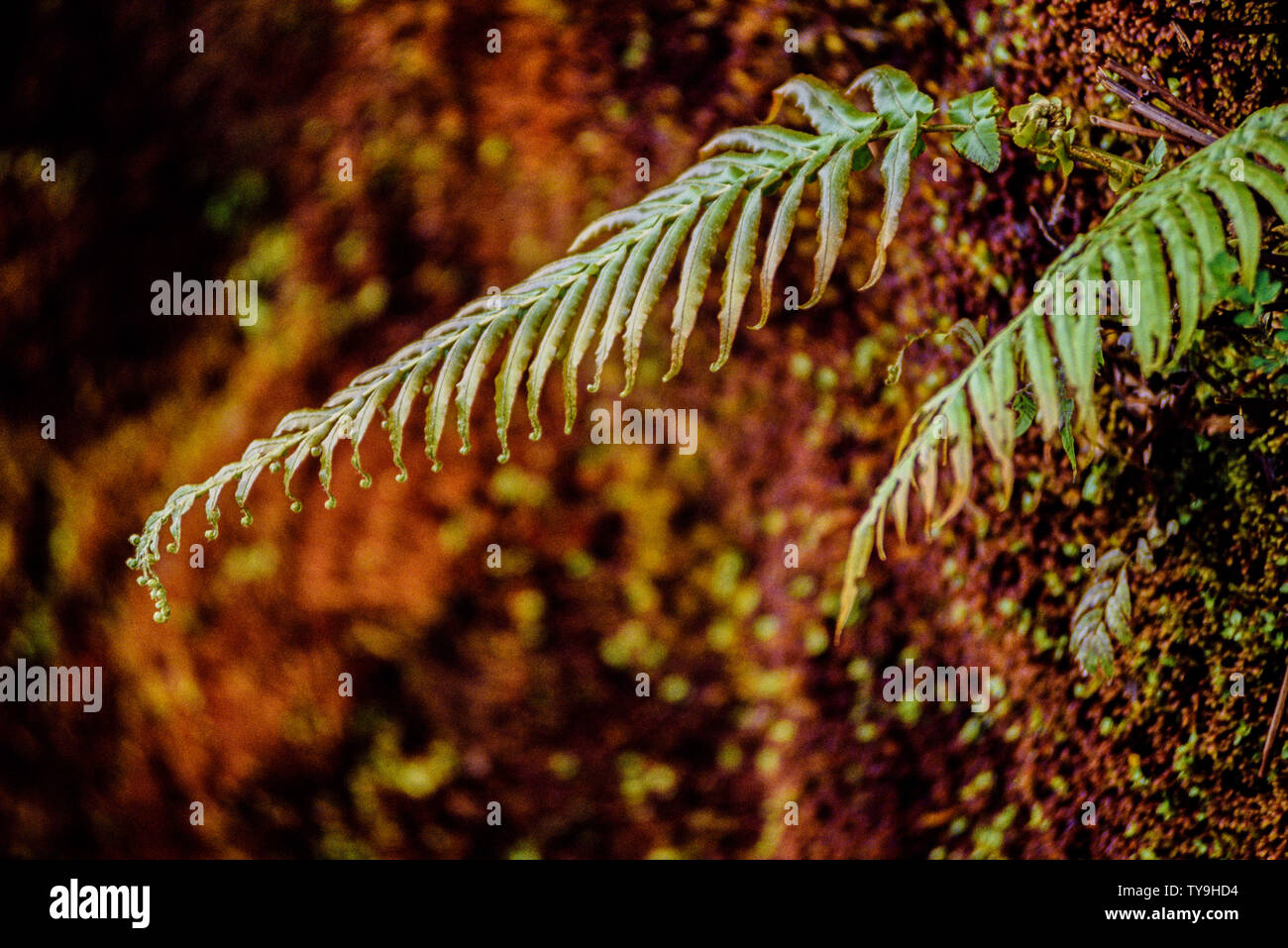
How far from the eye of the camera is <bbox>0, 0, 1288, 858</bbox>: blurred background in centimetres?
138

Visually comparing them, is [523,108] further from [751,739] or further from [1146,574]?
[1146,574]

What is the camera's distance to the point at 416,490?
1379 mm

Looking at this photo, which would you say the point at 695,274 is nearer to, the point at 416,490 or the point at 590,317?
the point at 590,317

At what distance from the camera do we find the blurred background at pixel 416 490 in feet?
4.53

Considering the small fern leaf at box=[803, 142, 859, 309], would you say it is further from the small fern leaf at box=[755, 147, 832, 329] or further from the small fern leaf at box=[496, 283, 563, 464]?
the small fern leaf at box=[496, 283, 563, 464]

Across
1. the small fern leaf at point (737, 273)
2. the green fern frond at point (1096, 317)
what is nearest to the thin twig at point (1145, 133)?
the green fern frond at point (1096, 317)

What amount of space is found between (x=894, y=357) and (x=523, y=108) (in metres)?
0.79

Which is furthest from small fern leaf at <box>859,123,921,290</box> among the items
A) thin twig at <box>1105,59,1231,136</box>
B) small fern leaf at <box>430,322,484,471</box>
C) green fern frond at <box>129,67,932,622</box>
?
thin twig at <box>1105,59,1231,136</box>

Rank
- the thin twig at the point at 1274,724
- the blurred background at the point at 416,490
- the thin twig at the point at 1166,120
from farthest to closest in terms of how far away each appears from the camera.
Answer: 1. the thin twig at the point at 1274,724
2. the blurred background at the point at 416,490
3. the thin twig at the point at 1166,120

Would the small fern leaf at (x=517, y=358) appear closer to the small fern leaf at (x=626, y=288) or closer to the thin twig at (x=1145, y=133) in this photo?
the small fern leaf at (x=626, y=288)

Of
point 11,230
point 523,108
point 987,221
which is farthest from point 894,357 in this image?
point 11,230

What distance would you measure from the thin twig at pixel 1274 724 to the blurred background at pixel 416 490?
64 centimetres

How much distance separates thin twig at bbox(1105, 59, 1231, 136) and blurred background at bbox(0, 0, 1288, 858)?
0.22 metres

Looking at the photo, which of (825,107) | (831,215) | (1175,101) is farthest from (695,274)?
(1175,101)
